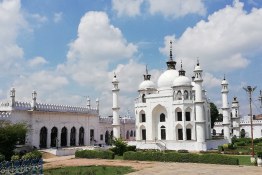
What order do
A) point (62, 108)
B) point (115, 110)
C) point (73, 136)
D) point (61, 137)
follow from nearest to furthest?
point (62, 108) → point (61, 137) → point (73, 136) → point (115, 110)

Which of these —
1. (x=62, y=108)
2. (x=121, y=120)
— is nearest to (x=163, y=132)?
(x=62, y=108)

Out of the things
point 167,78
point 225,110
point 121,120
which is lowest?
point 121,120

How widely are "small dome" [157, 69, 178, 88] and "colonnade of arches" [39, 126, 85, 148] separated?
33.7ft

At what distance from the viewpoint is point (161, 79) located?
38094mm

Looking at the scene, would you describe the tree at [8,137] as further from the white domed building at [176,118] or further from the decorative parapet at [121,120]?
the decorative parapet at [121,120]

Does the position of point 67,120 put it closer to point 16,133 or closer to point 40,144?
point 40,144

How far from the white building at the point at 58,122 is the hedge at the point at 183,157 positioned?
1023 cm

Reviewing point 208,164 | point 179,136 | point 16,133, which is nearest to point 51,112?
point 16,133

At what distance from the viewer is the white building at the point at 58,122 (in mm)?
28163

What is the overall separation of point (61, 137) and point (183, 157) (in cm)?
1561

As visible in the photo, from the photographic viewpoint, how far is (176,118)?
33125mm

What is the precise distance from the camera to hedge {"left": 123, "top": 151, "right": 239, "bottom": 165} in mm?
20355

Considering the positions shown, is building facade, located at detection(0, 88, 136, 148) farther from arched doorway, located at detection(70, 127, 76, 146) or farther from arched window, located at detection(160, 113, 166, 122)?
arched window, located at detection(160, 113, 166, 122)

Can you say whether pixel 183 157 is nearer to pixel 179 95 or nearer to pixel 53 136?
pixel 179 95
